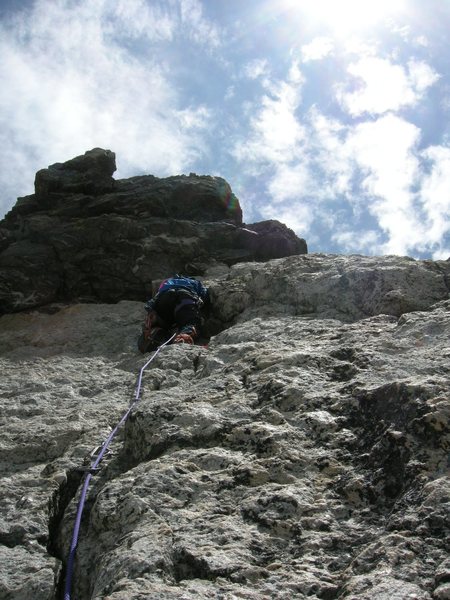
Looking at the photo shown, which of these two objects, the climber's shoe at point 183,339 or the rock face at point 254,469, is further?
the climber's shoe at point 183,339

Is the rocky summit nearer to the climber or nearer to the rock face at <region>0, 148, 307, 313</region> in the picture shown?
the climber

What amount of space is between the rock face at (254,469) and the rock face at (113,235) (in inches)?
180

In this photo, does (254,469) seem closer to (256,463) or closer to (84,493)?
(256,463)

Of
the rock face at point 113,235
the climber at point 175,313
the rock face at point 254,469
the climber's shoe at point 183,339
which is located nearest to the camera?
the rock face at point 254,469

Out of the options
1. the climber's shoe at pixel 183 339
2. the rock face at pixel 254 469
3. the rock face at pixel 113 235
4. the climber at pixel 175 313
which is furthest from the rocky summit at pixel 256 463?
the rock face at pixel 113 235

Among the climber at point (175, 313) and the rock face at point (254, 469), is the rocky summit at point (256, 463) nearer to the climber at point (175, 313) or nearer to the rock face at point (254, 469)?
the rock face at point (254, 469)

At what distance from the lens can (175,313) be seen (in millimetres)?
8703

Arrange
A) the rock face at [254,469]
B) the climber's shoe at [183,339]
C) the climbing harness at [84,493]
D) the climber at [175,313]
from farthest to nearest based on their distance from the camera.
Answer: the climber at [175,313] → the climber's shoe at [183,339] → the climbing harness at [84,493] → the rock face at [254,469]

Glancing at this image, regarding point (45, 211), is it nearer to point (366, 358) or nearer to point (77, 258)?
point (77, 258)

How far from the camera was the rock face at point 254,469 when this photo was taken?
2889 mm

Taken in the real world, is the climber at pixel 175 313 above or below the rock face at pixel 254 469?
above

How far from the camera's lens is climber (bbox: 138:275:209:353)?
8.30m

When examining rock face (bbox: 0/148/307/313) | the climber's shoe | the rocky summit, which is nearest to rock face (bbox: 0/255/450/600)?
the rocky summit

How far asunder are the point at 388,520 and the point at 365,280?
15.9 ft
